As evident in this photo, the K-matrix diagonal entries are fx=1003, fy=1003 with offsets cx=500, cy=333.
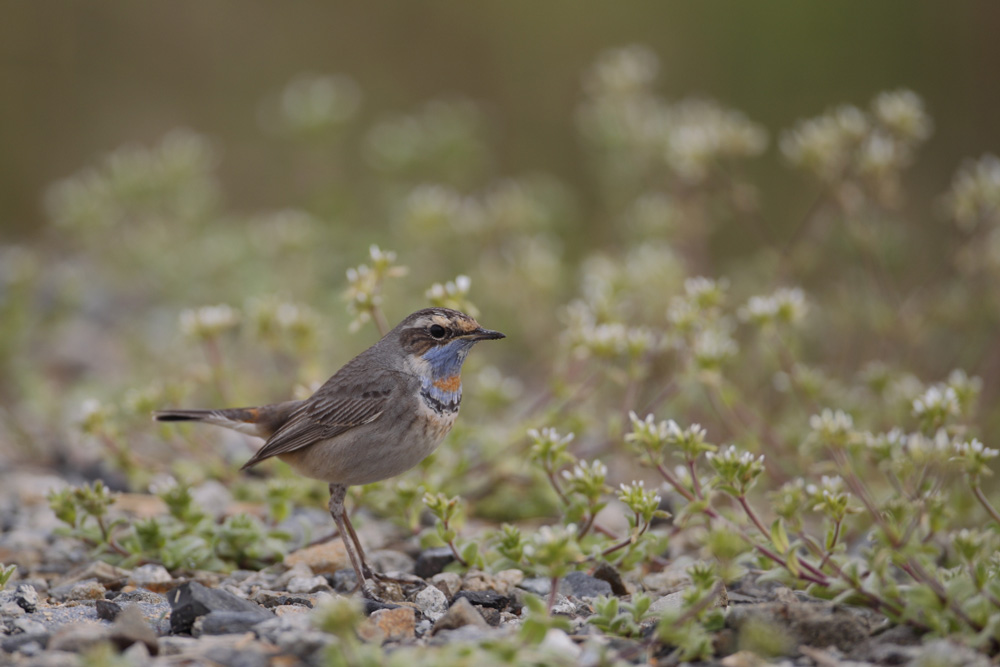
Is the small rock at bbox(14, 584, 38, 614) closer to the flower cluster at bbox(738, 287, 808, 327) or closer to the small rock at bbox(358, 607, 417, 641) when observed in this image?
the small rock at bbox(358, 607, 417, 641)

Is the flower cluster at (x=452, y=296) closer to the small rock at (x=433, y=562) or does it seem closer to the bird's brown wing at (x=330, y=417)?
the bird's brown wing at (x=330, y=417)

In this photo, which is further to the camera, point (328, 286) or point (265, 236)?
point (328, 286)

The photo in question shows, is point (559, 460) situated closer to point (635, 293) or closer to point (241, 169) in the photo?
point (635, 293)

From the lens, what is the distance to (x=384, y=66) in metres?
13.3

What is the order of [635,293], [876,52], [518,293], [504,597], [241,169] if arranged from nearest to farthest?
[504,597] < [635,293] < [518,293] < [876,52] < [241,169]

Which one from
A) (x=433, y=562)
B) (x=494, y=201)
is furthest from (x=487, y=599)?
(x=494, y=201)

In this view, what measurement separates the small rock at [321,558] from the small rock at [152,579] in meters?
0.60

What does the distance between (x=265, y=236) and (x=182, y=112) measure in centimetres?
479

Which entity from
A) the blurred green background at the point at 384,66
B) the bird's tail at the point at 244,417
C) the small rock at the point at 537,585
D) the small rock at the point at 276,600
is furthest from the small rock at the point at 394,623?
the blurred green background at the point at 384,66

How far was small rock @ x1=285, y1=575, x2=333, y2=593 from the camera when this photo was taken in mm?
4918

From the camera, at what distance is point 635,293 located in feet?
25.2

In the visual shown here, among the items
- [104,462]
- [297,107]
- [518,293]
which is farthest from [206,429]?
[297,107]

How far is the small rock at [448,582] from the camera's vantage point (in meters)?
4.83

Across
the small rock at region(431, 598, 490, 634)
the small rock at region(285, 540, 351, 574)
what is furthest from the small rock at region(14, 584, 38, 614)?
the small rock at region(431, 598, 490, 634)
